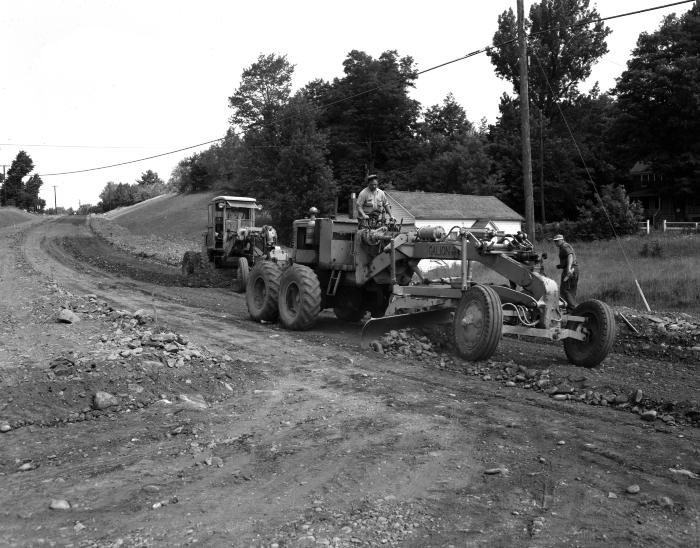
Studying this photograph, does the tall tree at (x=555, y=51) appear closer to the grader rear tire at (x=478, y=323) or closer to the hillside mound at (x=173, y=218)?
the hillside mound at (x=173, y=218)

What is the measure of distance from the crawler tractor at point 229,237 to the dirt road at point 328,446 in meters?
11.0

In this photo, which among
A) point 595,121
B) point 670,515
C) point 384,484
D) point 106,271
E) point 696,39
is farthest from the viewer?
point 595,121

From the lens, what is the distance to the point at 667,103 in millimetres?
46000

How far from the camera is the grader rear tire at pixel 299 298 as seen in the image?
12281 mm

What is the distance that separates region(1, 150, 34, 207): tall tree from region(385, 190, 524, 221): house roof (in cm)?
6897

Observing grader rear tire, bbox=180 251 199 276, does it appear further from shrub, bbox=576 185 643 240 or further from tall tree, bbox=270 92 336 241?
shrub, bbox=576 185 643 240

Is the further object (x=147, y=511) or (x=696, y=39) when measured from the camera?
(x=696, y=39)

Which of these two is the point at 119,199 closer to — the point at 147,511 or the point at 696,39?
the point at 696,39

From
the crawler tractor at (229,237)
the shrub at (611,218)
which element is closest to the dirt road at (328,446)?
the crawler tractor at (229,237)

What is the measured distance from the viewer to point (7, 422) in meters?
6.34

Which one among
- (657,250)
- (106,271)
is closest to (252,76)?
(106,271)

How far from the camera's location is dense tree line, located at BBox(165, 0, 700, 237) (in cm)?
4528

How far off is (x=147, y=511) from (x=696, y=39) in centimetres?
5054

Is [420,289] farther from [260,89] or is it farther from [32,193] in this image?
[32,193]
